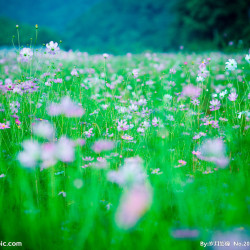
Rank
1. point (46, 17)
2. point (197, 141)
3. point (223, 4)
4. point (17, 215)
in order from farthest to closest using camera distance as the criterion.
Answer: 1. point (46, 17)
2. point (223, 4)
3. point (197, 141)
4. point (17, 215)

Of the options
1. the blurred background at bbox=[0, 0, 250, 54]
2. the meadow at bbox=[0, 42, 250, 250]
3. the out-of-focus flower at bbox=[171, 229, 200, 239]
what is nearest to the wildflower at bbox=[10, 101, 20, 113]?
the meadow at bbox=[0, 42, 250, 250]

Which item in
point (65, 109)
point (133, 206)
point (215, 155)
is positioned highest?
point (65, 109)

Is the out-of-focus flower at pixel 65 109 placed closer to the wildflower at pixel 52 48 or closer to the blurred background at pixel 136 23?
the wildflower at pixel 52 48

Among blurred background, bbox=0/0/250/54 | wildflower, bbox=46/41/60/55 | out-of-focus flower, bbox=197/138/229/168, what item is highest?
blurred background, bbox=0/0/250/54

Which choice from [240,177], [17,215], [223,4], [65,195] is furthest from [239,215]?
[223,4]

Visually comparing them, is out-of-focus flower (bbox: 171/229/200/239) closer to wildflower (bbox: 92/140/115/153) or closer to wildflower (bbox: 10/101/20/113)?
wildflower (bbox: 92/140/115/153)

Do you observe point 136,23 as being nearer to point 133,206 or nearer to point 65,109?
point 65,109

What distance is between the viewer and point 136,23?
1010 inches

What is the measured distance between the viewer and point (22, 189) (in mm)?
1412

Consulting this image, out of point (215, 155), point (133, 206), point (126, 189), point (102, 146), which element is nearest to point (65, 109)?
point (102, 146)

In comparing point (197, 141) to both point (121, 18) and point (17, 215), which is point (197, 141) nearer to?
point (17, 215)

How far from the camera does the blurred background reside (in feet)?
52.7

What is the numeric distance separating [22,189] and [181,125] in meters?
1.38

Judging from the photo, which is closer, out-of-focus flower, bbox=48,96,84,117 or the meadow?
the meadow
